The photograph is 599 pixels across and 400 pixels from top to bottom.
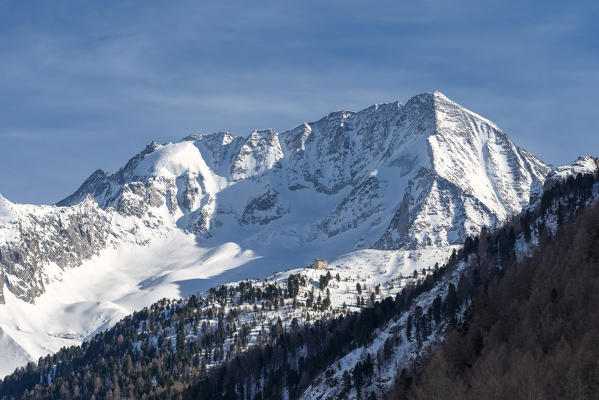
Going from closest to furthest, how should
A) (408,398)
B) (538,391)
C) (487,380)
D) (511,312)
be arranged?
(538,391) < (487,380) < (408,398) < (511,312)

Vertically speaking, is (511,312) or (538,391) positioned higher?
(511,312)

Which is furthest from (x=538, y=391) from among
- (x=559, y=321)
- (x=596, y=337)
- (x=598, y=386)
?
(x=559, y=321)

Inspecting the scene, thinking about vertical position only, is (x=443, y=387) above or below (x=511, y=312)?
below

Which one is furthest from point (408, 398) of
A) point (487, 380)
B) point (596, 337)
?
point (596, 337)

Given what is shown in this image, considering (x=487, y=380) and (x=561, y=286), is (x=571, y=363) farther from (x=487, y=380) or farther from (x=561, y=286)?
(x=561, y=286)

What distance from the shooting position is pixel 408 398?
186 meters

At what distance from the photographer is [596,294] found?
17962 cm

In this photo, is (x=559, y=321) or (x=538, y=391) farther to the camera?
(x=559, y=321)

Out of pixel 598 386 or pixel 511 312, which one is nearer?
pixel 598 386

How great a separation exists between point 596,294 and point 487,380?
3667 centimetres

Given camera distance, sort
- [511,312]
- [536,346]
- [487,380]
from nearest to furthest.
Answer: [487,380], [536,346], [511,312]

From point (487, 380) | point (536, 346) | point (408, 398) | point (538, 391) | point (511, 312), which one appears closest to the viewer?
point (538, 391)

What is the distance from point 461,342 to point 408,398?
21.3 metres

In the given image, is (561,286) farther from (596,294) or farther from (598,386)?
(598,386)
